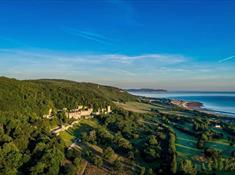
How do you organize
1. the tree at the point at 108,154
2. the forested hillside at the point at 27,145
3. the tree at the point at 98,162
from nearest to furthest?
1. the forested hillside at the point at 27,145
2. the tree at the point at 98,162
3. the tree at the point at 108,154

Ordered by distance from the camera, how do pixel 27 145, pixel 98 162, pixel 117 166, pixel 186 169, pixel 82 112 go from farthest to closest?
pixel 82 112 → pixel 98 162 → pixel 117 166 → pixel 27 145 → pixel 186 169

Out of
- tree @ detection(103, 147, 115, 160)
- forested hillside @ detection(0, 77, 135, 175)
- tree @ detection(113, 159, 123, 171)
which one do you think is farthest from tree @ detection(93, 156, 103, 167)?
forested hillside @ detection(0, 77, 135, 175)

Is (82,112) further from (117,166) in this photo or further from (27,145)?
(117,166)

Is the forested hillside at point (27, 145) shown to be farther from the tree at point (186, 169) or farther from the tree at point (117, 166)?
the tree at point (186, 169)

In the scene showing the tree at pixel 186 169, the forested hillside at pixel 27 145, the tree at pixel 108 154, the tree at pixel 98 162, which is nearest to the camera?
the forested hillside at pixel 27 145

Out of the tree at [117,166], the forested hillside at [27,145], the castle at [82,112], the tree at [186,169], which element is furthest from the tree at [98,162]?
the castle at [82,112]

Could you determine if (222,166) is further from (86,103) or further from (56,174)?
(86,103)

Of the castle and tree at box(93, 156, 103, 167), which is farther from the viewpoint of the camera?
the castle

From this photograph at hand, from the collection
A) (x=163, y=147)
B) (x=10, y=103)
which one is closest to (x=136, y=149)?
(x=163, y=147)

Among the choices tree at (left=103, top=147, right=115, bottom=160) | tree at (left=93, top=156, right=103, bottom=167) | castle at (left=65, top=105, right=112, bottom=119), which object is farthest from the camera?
castle at (left=65, top=105, right=112, bottom=119)

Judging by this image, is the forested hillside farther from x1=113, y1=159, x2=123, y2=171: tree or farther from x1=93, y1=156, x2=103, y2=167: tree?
x1=113, y1=159, x2=123, y2=171: tree

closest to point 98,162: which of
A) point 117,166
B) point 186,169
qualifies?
point 117,166
